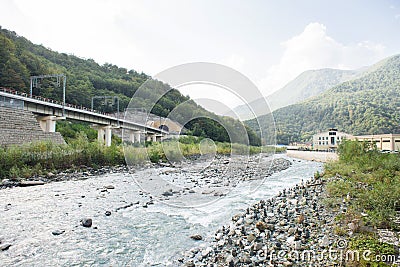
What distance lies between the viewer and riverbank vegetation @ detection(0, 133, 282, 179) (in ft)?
43.0

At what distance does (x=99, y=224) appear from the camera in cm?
682

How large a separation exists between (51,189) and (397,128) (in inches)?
2825

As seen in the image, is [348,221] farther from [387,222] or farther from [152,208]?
[152,208]

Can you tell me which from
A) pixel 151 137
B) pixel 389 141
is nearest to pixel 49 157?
pixel 151 137

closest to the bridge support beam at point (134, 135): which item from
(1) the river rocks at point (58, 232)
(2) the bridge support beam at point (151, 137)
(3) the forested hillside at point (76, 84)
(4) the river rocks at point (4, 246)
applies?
(2) the bridge support beam at point (151, 137)

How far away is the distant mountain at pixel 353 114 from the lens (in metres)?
68.0

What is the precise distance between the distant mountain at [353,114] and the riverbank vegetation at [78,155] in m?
44.6

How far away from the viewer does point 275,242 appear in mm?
4918

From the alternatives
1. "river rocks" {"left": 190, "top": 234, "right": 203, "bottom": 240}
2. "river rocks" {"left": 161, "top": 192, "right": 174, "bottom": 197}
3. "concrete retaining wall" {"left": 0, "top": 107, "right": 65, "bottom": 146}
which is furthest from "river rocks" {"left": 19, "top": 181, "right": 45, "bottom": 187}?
"river rocks" {"left": 190, "top": 234, "right": 203, "bottom": 240}

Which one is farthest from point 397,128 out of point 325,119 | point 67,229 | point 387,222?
point 67,229

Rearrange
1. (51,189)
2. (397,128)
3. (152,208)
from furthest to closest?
(397,128), (51,189), (152,208)

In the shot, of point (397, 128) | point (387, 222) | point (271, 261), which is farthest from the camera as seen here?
point (397, 128)

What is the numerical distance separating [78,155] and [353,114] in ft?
279

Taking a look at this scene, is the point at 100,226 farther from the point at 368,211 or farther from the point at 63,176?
the point at 63,176
